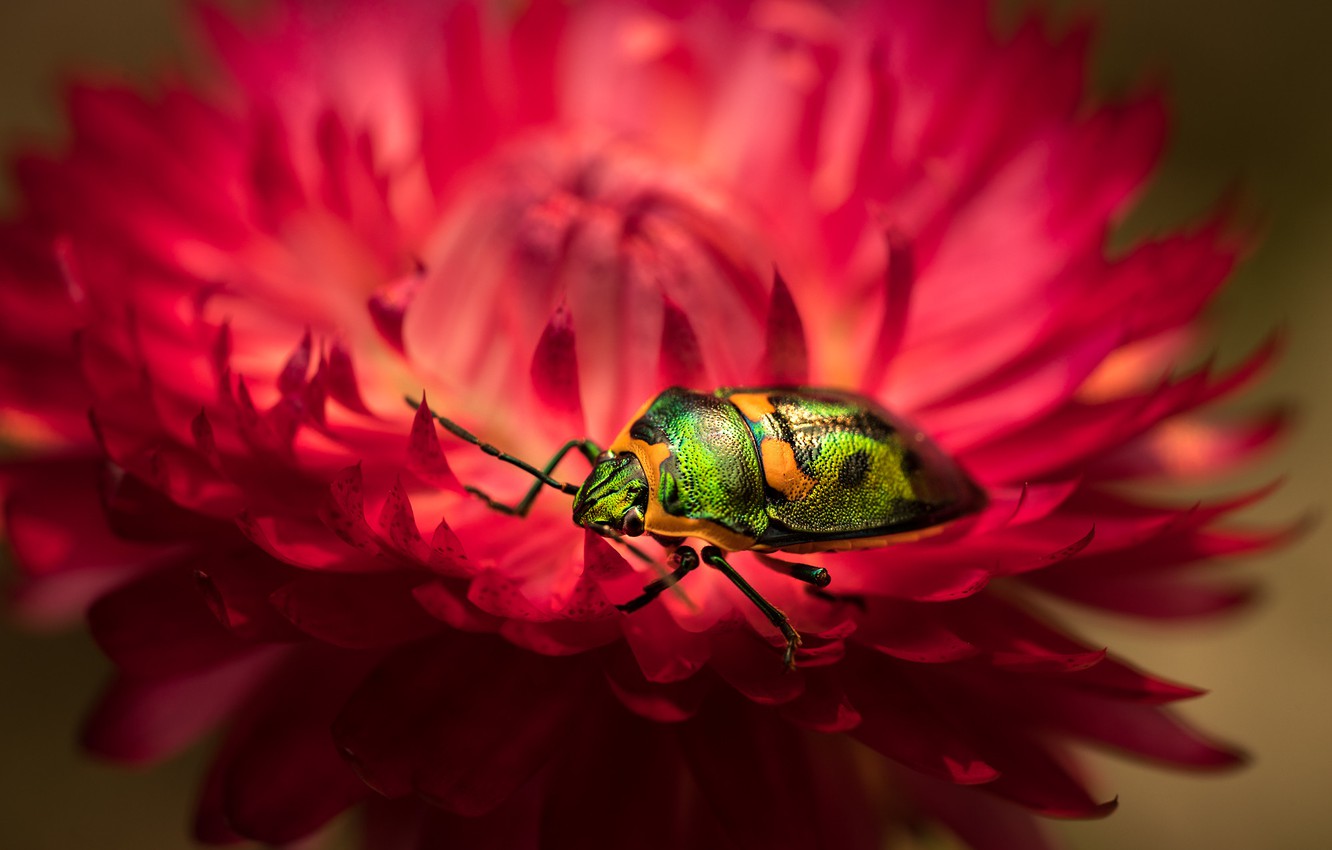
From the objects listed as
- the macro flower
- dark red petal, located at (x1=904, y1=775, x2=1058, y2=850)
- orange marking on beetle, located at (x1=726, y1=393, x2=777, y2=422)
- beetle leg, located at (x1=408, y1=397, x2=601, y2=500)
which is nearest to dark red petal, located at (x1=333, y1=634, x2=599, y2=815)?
the macro flower

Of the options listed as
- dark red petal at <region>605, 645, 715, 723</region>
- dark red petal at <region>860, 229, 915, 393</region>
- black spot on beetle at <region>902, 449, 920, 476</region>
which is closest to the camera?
dark red petal at <region>605, 645, 715, 723</region>

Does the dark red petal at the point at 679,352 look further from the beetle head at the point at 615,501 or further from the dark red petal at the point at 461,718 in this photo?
the dark red petal at the point at 461,718

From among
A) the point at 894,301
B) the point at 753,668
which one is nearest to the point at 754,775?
the point at 753,668

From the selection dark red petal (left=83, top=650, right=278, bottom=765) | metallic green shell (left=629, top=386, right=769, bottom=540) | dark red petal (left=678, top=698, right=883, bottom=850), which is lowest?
dark red petal (left=83, top=650, right=278, bottom=765)

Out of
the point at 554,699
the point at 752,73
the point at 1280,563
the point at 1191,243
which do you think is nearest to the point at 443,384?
the point at 554,699

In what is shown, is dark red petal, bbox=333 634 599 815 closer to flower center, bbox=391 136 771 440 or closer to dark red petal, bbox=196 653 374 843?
dark red petal, bbox=196 653 374 843

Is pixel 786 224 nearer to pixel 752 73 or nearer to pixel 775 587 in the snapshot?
pixel 752 73

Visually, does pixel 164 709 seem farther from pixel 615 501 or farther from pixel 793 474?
pixel 793 474

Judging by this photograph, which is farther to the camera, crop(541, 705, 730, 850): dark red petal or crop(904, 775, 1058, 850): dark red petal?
crop(904, 775, 1058, 850): dark red petal
